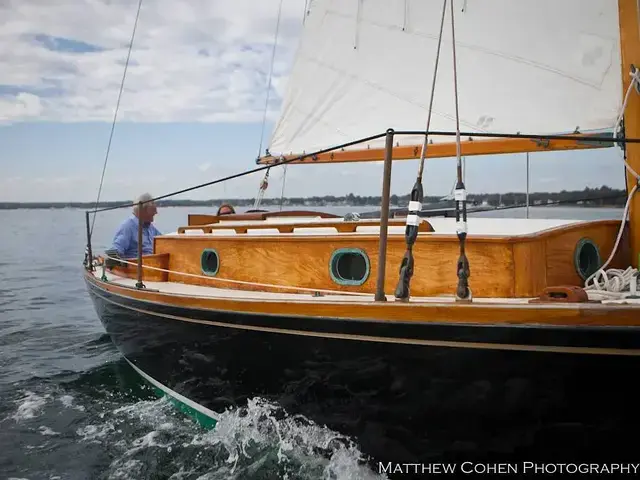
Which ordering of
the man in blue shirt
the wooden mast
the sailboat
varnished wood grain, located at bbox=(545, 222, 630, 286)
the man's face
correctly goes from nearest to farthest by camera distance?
the sailboat → varnished wood grain, located at bbox=(545, 222, 630, 286) → the wooden mast → the man's face → the man in blue shirt

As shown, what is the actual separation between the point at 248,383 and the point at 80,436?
245 cm

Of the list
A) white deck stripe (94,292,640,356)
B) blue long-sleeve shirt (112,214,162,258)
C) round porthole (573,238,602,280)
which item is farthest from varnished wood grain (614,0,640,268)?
blue long-sleeve shirt (112,214,162,258)

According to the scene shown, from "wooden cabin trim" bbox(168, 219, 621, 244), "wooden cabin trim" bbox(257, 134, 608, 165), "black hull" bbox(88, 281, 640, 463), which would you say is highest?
"wooden cabin trim" bbox(257, 134, 608, 165)

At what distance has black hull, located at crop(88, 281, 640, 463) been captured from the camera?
10.1ft

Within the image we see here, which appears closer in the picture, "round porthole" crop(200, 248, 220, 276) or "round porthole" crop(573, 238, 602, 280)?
"round porthole" crop(573, 238, 602, 280)

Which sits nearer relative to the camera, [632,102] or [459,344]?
[459,344]

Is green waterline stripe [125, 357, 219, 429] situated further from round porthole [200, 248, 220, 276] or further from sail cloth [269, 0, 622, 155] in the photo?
sail cloth [269, 0, 622, 155]

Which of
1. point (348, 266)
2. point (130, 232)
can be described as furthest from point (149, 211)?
point (348, 266)

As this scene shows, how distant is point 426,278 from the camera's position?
402 centimetres

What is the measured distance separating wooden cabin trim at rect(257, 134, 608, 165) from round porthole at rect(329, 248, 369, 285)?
6.13 ft

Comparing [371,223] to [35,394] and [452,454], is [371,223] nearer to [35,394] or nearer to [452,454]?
[452,454]

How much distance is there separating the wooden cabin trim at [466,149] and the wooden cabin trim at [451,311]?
208 centimetres

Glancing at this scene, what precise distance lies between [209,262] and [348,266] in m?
1.64

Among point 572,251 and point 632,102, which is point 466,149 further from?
point 572,251
